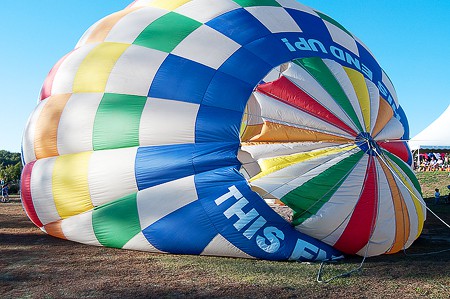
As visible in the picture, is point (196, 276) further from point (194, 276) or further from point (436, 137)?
point (436, 137)

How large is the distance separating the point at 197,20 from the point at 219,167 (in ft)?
7.20

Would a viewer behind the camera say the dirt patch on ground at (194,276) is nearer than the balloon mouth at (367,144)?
Yes

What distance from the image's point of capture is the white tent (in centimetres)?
2086

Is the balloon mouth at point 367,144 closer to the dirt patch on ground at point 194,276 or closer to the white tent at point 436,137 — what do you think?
the dirt patch on ground at point 194,276

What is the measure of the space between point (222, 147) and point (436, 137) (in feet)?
60.6

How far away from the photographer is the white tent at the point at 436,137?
20859 millimetres

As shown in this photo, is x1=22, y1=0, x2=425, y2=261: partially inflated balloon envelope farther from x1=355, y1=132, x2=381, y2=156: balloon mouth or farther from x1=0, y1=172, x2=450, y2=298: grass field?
x1=0, y1=172, x2=450, y2=298: grass field

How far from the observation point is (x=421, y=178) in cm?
1772

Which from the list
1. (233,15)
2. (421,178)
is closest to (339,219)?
(233,15)

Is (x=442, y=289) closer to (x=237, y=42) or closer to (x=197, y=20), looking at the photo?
(x=237, y=42)

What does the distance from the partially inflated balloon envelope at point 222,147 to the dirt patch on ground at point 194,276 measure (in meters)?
0.23

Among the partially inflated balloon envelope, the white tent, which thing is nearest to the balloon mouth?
the partially inflated balloon envelope

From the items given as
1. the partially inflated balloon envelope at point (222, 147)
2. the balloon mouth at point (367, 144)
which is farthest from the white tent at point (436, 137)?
the balloon mouth at point (367, 144)

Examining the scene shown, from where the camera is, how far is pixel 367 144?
5.72m
